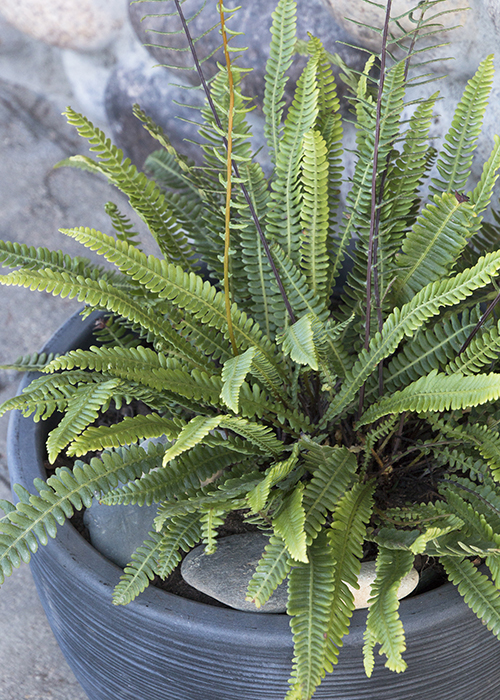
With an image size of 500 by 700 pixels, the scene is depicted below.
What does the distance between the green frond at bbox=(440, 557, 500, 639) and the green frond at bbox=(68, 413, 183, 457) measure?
0.38 meters

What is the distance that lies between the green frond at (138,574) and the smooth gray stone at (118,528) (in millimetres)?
98

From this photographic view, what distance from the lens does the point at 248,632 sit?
2.49 feet

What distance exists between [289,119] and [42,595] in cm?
81

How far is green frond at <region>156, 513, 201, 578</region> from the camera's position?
0.80 m

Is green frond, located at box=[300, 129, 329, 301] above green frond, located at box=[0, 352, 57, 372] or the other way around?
above

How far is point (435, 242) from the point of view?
859 millimetres

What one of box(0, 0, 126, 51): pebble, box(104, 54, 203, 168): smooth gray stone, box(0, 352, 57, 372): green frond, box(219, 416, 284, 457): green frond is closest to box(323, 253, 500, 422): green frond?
box(219, 416, 284, 457): green frond

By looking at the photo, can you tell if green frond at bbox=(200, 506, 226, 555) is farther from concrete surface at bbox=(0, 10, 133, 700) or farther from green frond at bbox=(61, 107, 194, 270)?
concrete surface at bbox=(0, 10, 133, 700)

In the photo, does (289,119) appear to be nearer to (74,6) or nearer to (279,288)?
(279,288)

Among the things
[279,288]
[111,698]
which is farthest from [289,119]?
[111,698]

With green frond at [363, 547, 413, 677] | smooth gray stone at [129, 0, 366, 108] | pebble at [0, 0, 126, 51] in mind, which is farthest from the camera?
pebble at [0, 0, 126, 51]

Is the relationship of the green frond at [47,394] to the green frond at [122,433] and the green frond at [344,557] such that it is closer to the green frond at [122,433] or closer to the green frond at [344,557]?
the green frond at [122,433]

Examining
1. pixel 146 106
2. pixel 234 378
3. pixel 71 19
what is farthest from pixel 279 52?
pixel 71 19

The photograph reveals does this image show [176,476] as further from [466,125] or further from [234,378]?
[466,125]
